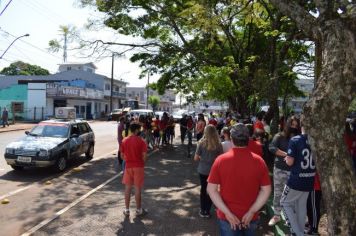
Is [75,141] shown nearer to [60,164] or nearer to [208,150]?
[60,164]

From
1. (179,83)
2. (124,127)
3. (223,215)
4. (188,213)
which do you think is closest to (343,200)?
(223,215)

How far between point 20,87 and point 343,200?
49.2 meters

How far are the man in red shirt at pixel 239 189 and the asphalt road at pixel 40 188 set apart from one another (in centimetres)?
418

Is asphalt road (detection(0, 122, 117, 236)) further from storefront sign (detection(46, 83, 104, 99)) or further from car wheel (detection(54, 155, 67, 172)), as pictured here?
storefront sign (detection(46, 83, 104, 99))

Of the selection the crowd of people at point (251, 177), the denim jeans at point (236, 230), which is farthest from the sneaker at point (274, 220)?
the denim jeans at point (236, 230)

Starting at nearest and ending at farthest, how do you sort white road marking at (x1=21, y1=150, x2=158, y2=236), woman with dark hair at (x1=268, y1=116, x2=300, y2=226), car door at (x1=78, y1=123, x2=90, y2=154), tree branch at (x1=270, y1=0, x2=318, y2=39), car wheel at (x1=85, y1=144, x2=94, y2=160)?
tree branch at (x1=270, y1=0, x2=318, y2=39), woman with dark hair at (x1=268, y1=116, x2=300, y2=226), white road marking at (x1=21, y1=150, x2=158, y2=236), car door at (x1=78, y1=123, x2=90, y2=154), car wheel at (x1=85, y1=144, x2=94, y2=160)

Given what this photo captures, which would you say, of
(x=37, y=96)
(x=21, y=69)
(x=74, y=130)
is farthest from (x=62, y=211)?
(x=21, y=69)

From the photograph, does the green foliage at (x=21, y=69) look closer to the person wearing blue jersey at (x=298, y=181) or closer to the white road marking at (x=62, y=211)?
the white road marking at (x=62, y=211)

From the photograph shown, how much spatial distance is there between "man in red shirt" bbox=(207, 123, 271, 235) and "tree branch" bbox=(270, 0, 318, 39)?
83.9 inches

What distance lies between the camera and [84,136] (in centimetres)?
1486

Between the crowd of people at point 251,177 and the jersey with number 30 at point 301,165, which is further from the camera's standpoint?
the jersey with number 30 at point 301,165

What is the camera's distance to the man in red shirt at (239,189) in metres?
3.88

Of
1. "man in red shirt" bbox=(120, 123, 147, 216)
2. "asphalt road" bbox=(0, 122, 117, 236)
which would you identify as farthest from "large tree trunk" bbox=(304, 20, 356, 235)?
"asphalt road" bbox=(0, 122, 117, 236)

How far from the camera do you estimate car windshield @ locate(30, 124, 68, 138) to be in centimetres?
1338
